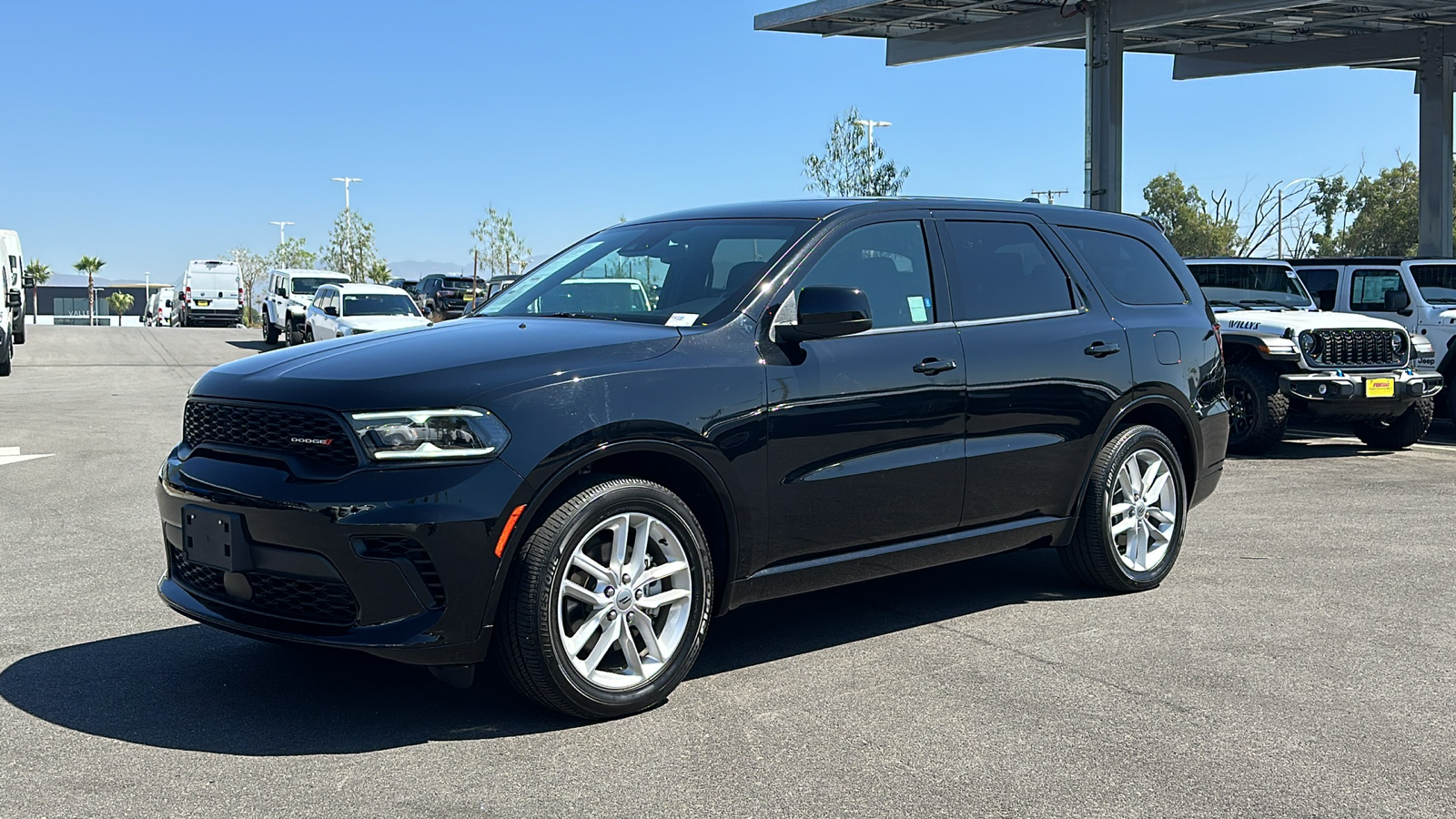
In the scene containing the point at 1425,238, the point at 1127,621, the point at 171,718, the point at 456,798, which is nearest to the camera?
the point at 456,798

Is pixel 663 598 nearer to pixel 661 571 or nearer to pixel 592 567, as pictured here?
pixel 661 571

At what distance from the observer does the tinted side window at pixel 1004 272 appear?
19.3ft

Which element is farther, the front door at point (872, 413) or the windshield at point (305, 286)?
the windshield at point (305, 286)

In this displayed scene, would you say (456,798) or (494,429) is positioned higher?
(494,429)

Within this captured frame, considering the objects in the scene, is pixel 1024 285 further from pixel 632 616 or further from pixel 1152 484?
pixel 632 616

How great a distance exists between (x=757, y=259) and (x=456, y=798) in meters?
2.38

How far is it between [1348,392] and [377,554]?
10.4 metres

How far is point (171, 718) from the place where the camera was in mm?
4523

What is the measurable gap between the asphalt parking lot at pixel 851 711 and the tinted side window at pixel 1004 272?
137 cm

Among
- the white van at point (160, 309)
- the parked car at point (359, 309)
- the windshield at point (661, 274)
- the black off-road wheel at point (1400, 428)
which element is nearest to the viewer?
the windshield at point (661, 274)

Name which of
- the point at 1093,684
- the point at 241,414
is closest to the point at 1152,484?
the point at 1093,684

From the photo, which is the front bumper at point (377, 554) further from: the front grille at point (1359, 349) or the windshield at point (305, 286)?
the windshield at point (305, 286)

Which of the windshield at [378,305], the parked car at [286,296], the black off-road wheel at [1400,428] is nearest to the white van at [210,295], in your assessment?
the parked car at [286,296]

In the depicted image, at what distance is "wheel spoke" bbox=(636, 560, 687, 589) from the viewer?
181 inches
